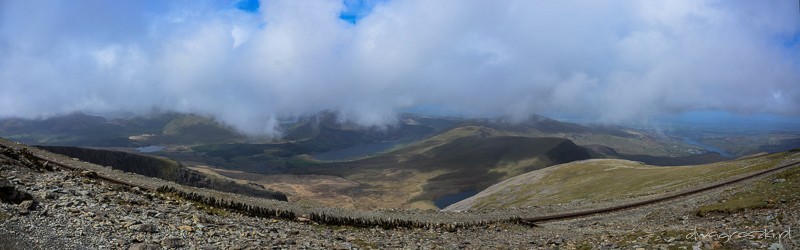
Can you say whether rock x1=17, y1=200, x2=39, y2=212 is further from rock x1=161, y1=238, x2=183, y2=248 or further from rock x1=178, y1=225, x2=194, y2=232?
rock x1=161, y1=238, x2=183, y2=248

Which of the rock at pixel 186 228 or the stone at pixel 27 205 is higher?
the stone at pixel 27 205

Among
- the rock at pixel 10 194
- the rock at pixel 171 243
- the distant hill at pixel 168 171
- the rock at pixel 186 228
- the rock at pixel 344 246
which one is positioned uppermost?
the rock at pixel 10 194

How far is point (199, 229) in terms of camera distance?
745 inches

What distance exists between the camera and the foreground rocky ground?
1509 centimetres

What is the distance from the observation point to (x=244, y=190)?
155 meters

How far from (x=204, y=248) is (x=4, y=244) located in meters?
5.73

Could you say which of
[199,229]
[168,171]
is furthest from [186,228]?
[168,171]

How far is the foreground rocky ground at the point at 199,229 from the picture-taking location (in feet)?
49.5

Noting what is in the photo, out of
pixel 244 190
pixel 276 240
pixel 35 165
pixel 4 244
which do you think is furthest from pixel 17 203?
pixel 244 190

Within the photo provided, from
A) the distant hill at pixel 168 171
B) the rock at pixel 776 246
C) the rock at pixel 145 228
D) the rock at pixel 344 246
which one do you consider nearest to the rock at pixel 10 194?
the rock at pixel 145 228

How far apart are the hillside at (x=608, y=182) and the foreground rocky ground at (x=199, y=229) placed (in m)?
33.6

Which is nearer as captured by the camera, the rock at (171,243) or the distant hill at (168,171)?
the rock at (171,243)

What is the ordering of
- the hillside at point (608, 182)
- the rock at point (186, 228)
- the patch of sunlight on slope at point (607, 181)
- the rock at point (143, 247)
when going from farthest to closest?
the patch of sunlight on slope at point (607, 181) → the hillside at point (608, 182) → the rock at point (186, 228) → the rock at point (143, 247)

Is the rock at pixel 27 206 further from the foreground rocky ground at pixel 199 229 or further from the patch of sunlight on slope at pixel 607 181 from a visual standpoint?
the patch of sunlight on slope at pixel 607 181
